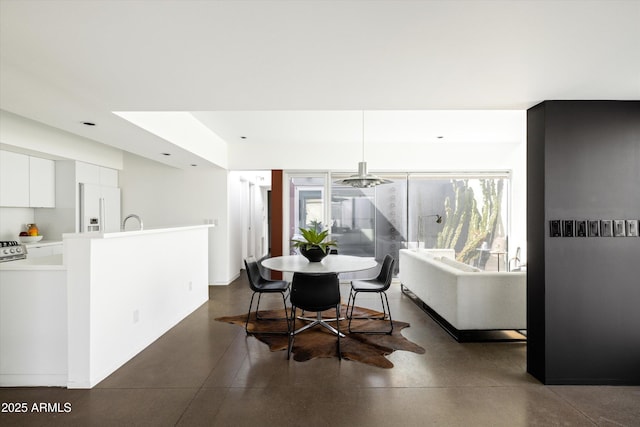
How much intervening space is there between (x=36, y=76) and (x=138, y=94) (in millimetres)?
607

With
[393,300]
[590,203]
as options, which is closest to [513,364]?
[590,203]

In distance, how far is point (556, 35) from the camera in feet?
5.81

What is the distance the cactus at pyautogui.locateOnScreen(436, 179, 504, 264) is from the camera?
6512mm

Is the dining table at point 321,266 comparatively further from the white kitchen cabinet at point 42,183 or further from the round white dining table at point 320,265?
the white kitchen cabinet at point 42,183

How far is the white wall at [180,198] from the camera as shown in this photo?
6180mm

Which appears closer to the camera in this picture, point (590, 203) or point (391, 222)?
point (590, 203)

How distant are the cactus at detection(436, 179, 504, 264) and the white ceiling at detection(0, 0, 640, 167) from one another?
12.5ft

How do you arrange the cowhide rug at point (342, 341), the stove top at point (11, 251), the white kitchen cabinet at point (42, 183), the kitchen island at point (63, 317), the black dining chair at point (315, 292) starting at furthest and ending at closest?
1. the white kitchen cabinet at point (42, 183)
2. the stove top at point (11, 251)
3. the black dining chair at point (315, 292)
4. the cowhide rug at point (342, 341)
5. the kitchen island at point (63, 317)

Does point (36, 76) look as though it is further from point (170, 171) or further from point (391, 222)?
point (391, 222)

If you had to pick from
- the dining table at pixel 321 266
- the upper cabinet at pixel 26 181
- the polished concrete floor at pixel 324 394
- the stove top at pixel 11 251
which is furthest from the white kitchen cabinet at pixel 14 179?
the dining table at pixel 321 266

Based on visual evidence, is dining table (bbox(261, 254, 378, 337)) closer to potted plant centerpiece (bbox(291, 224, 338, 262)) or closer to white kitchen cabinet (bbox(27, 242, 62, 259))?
potted plant centerpiece (bbox(291, 224, 338, 262))

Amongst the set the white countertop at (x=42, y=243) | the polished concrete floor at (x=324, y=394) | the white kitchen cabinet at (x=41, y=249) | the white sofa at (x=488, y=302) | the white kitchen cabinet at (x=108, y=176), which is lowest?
the polished concrete floor at (x=324, y=394)

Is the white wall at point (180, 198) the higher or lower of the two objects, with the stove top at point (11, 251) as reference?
higher

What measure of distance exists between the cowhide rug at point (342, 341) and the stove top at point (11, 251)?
8.04 feet
